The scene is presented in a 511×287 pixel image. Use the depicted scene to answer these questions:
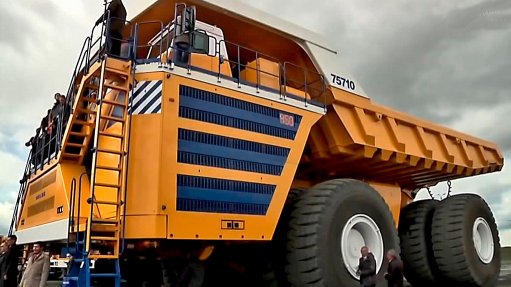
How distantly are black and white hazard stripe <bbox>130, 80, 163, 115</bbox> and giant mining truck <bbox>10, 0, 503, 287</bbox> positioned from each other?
0.05 ft

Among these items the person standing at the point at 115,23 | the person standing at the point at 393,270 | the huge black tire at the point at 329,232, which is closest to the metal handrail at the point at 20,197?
the person standing at the point at 115,23

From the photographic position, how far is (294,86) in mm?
8133

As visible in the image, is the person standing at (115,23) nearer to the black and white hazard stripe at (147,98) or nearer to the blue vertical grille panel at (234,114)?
the black and white hazard stripe at (147,98)

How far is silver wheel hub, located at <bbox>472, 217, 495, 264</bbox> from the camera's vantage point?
977 cm

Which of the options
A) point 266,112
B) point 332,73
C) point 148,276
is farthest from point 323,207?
point 148,276

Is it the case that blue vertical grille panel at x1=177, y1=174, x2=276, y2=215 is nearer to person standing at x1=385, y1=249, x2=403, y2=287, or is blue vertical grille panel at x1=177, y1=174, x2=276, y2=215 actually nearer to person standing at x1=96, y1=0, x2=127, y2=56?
person standing at x1=96, y1=0, x2=127, y2=56

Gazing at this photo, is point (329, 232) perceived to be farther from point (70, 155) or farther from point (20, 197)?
point (20, 197)

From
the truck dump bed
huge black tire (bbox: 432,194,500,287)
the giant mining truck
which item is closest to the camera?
the giant mining truck

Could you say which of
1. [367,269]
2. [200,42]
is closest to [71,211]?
[200,42]

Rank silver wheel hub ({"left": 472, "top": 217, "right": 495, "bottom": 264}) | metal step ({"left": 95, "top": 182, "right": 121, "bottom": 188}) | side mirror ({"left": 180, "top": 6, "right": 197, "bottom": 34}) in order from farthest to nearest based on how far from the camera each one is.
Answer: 1. silver wheel hub ({"left": 472, "top": 217, "right": 495, "bottom": 264})
2. side mirror ({"left": 180, "top": 6, "right": 197, "bottom": 34})
3. metal step ({"left": 95, "top": 182, "right": 121, "bottom": 188})

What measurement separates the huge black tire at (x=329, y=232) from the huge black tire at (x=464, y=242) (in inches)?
89.0

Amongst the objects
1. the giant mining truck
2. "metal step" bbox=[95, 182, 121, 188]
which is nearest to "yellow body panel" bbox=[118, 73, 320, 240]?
the giant mining truck

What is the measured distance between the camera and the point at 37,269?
21.6 feet

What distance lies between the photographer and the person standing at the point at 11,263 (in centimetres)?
743
